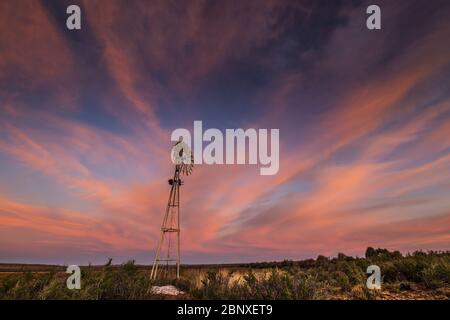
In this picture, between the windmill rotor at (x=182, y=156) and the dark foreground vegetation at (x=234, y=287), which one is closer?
the dark foreground vegetation at (x=234, y=287)

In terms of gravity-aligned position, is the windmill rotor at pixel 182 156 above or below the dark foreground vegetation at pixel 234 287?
above

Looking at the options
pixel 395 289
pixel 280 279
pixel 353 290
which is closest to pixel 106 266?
pixel 280 279

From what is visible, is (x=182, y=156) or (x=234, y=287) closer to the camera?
(x=234, y=287)

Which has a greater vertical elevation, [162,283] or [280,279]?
[280,279]

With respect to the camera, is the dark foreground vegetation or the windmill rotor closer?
the dark foreground vegetation

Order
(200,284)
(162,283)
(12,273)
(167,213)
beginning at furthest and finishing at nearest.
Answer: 1. (167,213)
2. (162,283)
3. (200,284)
4. (12,273)

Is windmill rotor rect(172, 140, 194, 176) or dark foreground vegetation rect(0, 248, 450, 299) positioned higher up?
windmill rotor rect(172, 140, 194, 176)

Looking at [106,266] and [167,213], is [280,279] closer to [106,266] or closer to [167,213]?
[106,266]

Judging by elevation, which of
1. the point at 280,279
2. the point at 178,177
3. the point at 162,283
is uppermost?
the point at 178,177

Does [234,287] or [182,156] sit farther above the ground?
[182,156]

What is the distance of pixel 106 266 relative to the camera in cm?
1174
